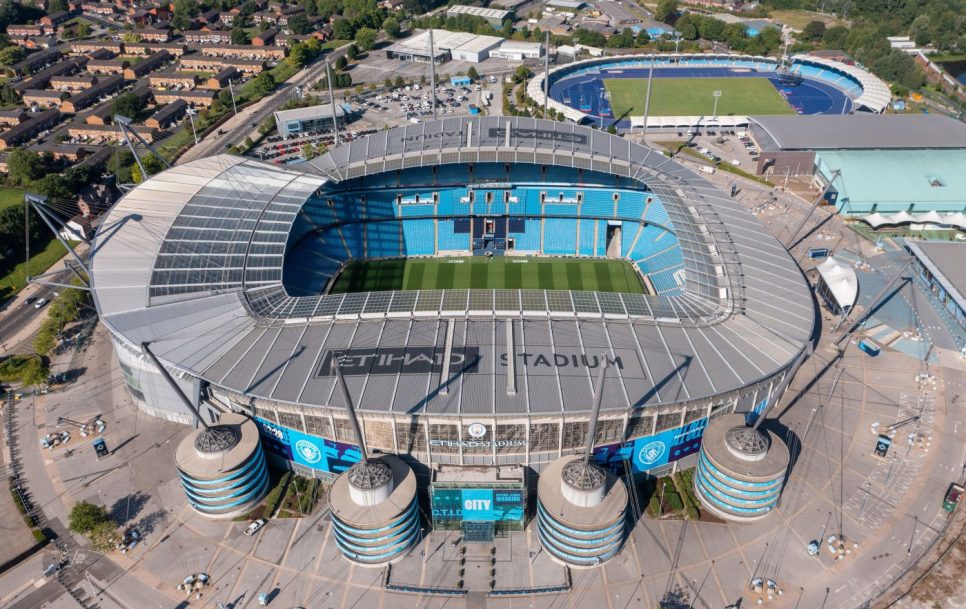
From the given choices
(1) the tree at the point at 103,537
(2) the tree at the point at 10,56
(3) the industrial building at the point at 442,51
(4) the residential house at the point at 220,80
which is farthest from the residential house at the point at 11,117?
(1) the tree at the point at 103,537

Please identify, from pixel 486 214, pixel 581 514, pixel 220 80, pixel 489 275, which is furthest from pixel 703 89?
pixel 581 514

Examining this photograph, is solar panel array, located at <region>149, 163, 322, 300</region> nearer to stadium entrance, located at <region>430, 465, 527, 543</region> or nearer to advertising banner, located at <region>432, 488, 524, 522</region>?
stadium entrance, located at <region>430, 465, 527, 543</region>

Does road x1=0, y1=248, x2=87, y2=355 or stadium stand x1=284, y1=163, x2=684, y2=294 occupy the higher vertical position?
stadium stand x1=284, y1=163, x2=684, y2=294

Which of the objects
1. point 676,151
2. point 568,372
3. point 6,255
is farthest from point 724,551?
point 6,255

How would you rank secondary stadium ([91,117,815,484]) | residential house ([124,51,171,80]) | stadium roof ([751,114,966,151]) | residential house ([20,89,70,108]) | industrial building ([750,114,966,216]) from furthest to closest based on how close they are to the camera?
residential house ([124,51,171,80]) → residential house ([20,89,70,108]) → stadium roof ([751,114,966,151]) → industrial building ([750,114,966,216]) → secondary stadium ([91,117,815,484])

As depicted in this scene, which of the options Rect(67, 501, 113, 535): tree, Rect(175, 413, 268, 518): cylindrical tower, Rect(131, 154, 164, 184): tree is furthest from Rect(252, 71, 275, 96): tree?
Rect(67, 501, 113, 535): tree

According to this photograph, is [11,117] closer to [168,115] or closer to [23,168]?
[168,115]
